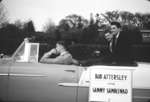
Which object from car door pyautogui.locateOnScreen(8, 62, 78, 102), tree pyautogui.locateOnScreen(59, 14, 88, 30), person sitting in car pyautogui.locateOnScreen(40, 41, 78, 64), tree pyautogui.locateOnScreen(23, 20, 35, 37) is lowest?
car door pyautogui.locateOnScreen(8, 62, 78, 102)

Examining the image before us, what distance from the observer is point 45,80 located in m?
4.68

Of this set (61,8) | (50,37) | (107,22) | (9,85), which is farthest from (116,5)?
(9,85)

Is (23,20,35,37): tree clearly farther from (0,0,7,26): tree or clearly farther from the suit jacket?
the suit jacket

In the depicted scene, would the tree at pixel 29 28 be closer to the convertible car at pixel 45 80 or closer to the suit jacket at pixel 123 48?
the convertible car at pixel 45 80

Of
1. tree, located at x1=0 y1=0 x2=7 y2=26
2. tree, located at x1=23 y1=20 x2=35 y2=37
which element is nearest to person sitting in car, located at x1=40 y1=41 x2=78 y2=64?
tree, located at x1=23 y1=20 x2=35 y2=37

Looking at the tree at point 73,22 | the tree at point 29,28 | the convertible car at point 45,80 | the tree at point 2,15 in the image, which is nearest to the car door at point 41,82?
the convertible car at point 45,80

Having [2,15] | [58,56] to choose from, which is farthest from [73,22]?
[2,15]

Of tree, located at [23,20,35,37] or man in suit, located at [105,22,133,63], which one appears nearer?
man in suit, located at [105,22,133,63]

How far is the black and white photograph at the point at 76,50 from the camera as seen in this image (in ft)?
15.1

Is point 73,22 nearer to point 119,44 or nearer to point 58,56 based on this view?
point 58,56

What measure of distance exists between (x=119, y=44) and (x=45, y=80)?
1.42 metres

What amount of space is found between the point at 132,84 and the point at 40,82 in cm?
158

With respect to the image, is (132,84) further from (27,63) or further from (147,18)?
(27,63)

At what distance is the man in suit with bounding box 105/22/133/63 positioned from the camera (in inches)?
182
